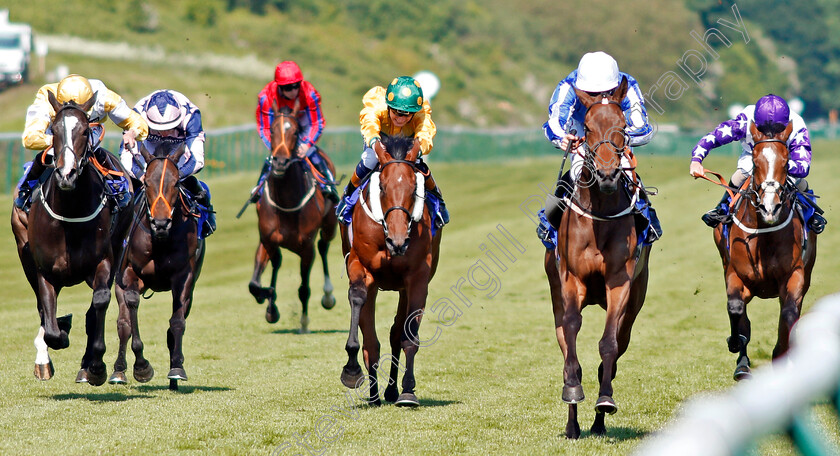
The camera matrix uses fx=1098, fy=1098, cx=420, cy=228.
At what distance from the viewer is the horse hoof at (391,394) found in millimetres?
7984

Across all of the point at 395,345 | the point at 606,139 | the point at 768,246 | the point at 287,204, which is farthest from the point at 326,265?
the point at 606,139

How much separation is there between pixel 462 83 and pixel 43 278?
4791 cm

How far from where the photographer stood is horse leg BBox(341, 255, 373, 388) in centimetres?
768

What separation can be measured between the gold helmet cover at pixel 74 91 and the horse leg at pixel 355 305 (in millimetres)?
2243

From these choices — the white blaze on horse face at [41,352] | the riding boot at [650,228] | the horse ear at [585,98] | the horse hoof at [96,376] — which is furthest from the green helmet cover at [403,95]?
the white blaze on horse face at [41,352]

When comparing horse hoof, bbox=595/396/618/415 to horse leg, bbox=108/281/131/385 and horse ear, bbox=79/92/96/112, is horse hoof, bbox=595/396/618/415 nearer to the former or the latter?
horse leg, bbox=108/281/131/385

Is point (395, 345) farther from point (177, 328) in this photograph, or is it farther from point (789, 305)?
point (789, 305)

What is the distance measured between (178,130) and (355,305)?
2.41m

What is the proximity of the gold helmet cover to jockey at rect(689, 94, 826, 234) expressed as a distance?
4538mm

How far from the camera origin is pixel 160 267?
8438mm

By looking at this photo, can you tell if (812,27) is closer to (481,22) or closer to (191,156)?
(481,22)

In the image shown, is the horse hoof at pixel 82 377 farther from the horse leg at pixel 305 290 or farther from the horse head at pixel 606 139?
the horse head at pixel 606 139

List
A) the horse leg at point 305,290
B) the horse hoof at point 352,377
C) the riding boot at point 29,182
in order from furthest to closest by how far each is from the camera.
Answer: the horse leg at point 305,290, the riding boot at point 29,182, the horse hoof at point 352,377

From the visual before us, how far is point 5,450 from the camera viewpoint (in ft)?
19.8
